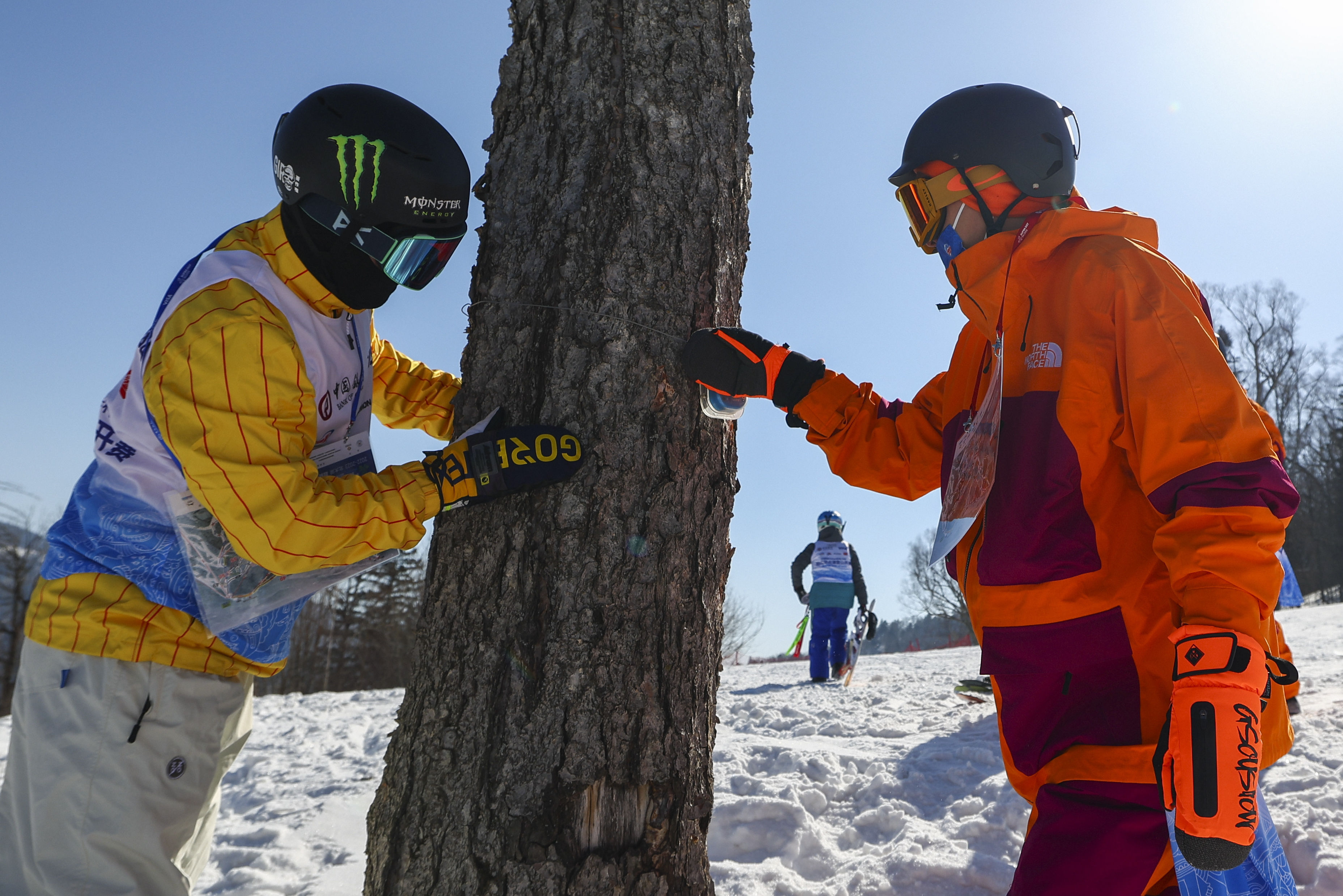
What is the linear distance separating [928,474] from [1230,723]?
1.11 meters

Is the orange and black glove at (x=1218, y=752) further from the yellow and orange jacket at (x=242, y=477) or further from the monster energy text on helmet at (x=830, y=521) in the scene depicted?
the monster energy text on helmet at (x=830, y=521)

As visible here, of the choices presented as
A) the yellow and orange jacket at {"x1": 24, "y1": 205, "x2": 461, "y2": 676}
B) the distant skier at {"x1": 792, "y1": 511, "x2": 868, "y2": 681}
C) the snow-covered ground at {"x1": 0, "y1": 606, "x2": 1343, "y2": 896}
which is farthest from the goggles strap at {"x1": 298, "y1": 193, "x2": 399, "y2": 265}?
the distant skier at {"x1": 792, "y1": 511, "x2": 868, "y2": 681}

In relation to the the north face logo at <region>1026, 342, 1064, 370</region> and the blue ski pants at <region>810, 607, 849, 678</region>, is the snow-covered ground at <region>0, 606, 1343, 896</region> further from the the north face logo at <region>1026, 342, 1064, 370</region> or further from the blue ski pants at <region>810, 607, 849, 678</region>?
the blue ski pants at <region>810, 607, 849, 678</region>

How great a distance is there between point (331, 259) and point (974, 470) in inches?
64.6

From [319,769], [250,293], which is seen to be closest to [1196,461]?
[250,293]

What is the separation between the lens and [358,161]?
6.02 ft

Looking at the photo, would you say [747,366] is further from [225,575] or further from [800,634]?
[800,634]

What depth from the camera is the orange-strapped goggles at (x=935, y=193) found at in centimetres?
211

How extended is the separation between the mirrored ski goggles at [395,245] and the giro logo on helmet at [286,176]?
5cm

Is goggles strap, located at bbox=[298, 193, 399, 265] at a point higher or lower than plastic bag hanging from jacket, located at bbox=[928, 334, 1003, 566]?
higher

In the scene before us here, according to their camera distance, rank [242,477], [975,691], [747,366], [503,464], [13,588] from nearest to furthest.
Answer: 1. [242,477]
2. [503,464]
3. [747,366]
4. [975,691]
5. [13,588]

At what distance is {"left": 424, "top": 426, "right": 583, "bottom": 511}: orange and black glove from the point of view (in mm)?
1704

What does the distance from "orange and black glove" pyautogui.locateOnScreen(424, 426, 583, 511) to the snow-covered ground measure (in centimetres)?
195

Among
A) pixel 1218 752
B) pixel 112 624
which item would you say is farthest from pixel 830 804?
pixel 112 624
